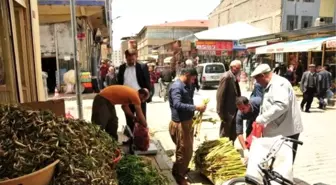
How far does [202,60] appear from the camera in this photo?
121 ft

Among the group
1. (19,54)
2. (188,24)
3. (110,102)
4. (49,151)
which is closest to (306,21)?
(19,54)

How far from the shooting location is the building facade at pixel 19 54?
4391 millimetres

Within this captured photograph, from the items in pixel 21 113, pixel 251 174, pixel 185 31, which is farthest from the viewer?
pixel 185 31

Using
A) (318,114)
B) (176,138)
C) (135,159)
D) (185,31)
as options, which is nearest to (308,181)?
(176,138)

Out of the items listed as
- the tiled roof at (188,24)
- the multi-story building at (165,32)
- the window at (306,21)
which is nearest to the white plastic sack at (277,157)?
the window at (306,21)

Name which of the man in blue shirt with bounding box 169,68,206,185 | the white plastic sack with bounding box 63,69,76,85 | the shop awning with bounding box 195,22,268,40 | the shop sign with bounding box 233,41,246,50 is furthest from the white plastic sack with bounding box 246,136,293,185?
the shop sign with bounding box 233,41,246,50

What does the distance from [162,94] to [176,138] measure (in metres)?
11.9

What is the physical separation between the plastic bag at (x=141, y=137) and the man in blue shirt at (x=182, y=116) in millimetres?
431

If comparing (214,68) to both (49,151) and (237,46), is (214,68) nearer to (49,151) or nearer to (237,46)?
(237,46)

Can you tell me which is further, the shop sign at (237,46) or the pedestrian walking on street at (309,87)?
the shop sign at (237,46)

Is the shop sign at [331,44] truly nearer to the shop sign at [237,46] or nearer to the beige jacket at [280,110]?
the beige jacket at [280,110]

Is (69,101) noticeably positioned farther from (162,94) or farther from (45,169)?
Answer: (45,169)

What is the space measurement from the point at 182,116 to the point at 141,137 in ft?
2.56

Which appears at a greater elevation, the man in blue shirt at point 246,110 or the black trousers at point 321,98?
the man in blue shirt at point 246,110
